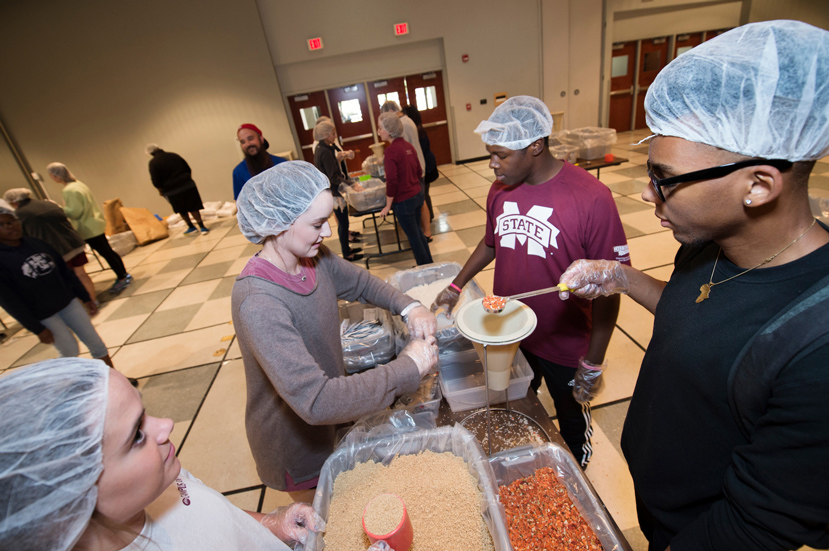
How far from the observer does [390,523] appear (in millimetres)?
853

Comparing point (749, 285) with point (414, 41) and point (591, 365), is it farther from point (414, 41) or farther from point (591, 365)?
point (414, 41)

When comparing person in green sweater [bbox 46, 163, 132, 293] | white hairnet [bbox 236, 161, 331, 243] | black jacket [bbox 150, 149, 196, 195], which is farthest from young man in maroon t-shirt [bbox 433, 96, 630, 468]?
black jacket [bbox 150, 149, 196, 195]

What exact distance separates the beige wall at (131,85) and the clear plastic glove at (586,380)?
900 centimetres

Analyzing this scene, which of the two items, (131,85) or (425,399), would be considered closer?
(425,399)

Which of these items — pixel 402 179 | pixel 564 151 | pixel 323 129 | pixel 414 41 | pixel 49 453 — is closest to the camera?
pixel 49 453

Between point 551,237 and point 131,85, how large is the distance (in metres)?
10.2

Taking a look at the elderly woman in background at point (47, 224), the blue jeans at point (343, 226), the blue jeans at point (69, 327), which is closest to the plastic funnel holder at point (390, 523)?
the blue jeans at point (69, 327)

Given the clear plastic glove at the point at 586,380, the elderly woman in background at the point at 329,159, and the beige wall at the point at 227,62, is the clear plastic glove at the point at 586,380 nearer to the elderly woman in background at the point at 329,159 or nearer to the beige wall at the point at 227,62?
the elderly woman in background at the point at 329,159

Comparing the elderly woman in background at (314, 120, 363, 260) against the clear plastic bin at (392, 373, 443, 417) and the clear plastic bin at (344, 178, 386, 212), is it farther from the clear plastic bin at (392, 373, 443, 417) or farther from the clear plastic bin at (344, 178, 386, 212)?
the clear plastic bin at (392, 373, 443, 417)

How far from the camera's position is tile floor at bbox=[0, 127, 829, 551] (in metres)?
2.20

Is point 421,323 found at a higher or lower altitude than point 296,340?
lower

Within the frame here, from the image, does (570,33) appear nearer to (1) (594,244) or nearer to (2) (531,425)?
(1) (594,244)

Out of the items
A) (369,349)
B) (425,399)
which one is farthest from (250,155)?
(425,399)

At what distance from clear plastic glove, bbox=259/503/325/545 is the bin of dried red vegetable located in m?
0.56
